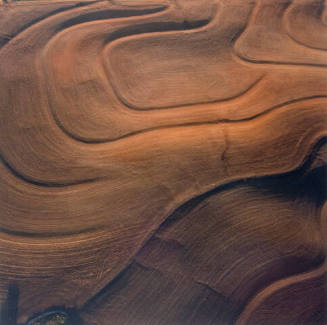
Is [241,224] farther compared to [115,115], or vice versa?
[115,115]

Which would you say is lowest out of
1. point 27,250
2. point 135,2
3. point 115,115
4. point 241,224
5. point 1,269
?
point 1,269

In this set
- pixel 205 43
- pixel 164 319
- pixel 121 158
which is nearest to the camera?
pixel 164 319

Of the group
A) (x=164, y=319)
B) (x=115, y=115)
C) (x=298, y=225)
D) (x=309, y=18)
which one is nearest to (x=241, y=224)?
(x=298, y=225)

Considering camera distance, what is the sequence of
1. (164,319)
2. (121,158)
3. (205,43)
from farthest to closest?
1. (205,43)
2. (121,158)
3. (164,319)

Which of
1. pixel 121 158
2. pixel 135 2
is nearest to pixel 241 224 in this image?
pixel 121 158

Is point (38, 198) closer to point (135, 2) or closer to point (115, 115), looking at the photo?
point (115, 115)

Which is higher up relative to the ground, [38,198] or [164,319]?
[38,198]
